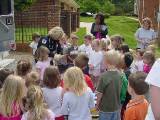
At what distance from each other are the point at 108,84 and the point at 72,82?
778 mm

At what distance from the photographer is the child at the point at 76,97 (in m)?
6.44

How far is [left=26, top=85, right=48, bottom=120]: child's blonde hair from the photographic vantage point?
5488mm

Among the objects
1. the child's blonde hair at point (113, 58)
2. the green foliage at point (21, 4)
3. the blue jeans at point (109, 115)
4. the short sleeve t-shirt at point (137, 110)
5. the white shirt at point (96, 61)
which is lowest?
the blue jeans at point (109, 115)

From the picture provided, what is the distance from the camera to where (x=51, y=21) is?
21.6 metres

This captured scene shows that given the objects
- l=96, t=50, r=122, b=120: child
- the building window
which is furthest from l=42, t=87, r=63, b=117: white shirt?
the building window

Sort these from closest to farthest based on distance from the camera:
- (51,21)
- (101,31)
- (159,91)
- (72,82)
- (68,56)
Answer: (159,91) < (72,82) < (68,56) < (101,31) < (51,21)

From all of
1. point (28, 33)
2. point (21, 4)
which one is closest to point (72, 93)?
point (28, 33)

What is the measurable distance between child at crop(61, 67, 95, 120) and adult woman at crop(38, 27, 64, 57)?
414cm

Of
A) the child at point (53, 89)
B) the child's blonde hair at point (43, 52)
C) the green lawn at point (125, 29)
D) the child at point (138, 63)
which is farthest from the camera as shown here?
the green lawn at point (125, 29)

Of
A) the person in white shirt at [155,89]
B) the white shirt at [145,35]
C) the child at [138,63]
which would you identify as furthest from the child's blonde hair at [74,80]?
the white shirt at [145,35]

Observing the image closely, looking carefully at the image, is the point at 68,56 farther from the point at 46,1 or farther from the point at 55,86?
the point at 46,1

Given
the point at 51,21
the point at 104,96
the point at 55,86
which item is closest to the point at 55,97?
the point at 55,86

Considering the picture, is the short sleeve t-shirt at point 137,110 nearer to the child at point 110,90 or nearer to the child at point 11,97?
the child at point 110,90

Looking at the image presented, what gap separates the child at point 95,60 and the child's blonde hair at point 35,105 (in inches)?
216
